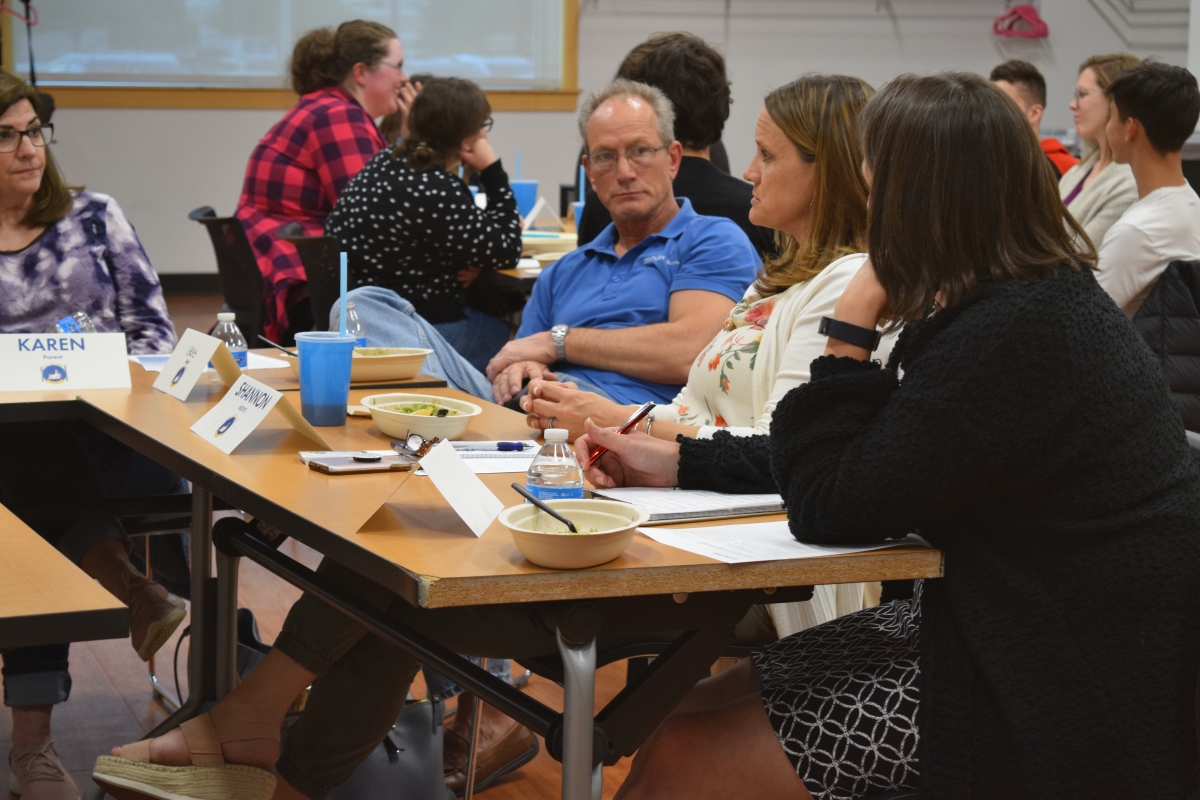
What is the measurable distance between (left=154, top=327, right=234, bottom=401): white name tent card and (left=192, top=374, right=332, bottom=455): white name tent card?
208 mm

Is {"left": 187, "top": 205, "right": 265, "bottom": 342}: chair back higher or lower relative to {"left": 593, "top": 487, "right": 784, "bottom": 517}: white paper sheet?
lower

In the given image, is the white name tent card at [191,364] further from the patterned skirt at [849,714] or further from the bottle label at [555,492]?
the patterned skirt at [849,714]

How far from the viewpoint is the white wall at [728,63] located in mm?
7801

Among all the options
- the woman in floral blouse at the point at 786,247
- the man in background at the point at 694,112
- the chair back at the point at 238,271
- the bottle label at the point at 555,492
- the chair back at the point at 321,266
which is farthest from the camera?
the chair back at the point at 238,271

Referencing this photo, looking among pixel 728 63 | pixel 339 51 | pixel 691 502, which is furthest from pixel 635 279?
pixel 728 63

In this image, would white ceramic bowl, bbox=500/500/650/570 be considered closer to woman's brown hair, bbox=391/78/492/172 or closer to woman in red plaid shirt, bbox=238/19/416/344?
woman's brown hair, bbox=391/78/492/172

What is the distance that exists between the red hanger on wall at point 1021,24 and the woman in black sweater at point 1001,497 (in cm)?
835

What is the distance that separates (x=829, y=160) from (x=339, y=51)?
9.55ft

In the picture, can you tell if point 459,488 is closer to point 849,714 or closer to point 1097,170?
point 849,714

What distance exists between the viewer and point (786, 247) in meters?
1.94

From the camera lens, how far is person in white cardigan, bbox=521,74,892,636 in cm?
171

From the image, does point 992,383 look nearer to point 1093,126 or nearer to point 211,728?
point 211,728

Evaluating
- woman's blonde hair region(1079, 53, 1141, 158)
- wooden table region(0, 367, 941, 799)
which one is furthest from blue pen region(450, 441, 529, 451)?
woman's blonde hair region(1079, 53, 1141, 158)

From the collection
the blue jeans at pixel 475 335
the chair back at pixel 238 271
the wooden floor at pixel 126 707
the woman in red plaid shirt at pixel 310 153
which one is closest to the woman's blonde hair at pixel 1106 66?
the blue jeans at pixel 475 335
